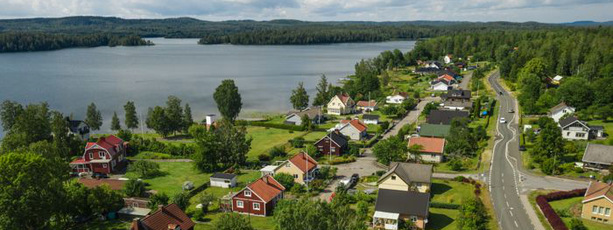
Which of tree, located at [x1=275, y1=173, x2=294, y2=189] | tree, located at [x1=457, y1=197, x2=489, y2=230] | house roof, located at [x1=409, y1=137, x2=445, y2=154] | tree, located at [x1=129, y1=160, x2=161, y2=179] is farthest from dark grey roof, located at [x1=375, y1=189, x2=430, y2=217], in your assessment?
tree, located at [x1=129, y1=160, x2=161, y2=179]

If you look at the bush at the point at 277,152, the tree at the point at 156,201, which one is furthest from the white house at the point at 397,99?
the tree at the point at 156,201

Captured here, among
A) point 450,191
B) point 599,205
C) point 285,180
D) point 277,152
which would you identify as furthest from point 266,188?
Result: point 599,205

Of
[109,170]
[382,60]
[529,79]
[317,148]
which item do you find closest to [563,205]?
[317,148]

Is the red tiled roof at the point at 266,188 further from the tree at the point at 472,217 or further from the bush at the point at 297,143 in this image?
the bush at the point at 297,143

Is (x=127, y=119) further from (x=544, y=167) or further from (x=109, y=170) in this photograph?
(x=544, y=167)

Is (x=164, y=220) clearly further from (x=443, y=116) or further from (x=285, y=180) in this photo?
(x=443, y=116)
